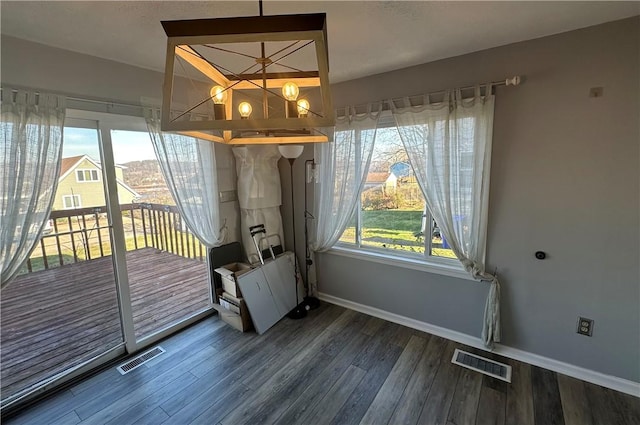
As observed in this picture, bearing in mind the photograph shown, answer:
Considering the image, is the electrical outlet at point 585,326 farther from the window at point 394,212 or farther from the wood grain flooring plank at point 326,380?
the wood grain flooring plank at point 326,380

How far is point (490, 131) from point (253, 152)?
7.47 feet

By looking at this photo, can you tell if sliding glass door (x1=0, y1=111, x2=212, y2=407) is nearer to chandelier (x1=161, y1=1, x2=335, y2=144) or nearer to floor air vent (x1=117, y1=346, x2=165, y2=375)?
floor air vent (x1=117, y1=346, x2=165, y2=375)

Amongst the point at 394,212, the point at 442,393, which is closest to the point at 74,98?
the point at 394,212

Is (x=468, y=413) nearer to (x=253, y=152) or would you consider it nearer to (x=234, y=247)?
(x=234, y=247)

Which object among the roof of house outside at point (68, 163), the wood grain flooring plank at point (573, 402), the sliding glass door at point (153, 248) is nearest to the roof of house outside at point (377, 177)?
the sliding glass door at point (153, 248)

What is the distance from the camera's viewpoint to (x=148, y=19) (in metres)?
1.63

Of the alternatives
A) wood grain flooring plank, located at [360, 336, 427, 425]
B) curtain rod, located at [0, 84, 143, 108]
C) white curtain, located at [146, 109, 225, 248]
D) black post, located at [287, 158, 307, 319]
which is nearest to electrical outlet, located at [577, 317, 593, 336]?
wood grain flooring plank, located at [360, 336, 427, 425]

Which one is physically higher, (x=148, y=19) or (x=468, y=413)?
(x=148, y=19)

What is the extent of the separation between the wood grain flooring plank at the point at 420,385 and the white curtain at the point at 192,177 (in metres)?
2.25

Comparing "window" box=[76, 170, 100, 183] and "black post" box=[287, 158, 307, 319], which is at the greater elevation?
"window" box=[76, 170, 100, 183]

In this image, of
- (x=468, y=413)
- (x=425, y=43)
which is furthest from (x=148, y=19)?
(x=468, y=413)

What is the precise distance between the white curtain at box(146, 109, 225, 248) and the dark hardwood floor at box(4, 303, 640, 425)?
45.4 inches

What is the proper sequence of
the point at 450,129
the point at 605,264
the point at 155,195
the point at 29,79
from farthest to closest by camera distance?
1. the point at 155,195
2. the point at 450,129
3. the point at 605,264
4. the point at 29,79

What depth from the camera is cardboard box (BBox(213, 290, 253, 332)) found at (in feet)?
9.25
